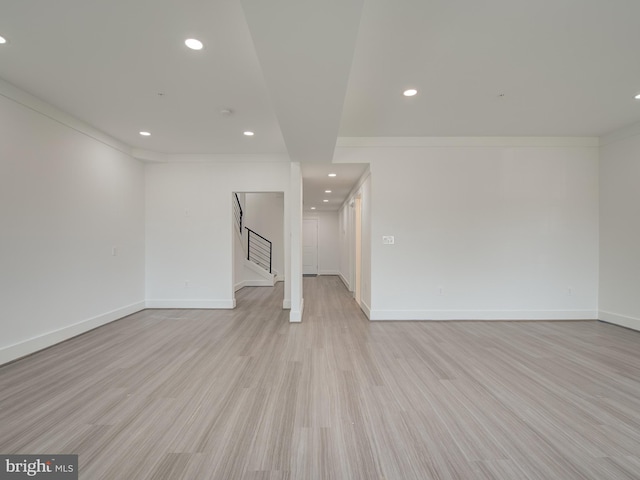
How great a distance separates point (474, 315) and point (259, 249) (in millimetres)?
6537

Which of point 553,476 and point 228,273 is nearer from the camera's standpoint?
point 553,476

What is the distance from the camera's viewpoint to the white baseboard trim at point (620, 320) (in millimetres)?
3924

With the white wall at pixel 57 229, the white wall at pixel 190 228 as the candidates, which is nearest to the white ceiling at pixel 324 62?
the white wall at pixel 57 229

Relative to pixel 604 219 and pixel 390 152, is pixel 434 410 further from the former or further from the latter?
pixel 604 219

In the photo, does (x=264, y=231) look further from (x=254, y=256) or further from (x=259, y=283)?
(x=259, y=283)

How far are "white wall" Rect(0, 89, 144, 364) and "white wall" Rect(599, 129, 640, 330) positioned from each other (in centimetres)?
777

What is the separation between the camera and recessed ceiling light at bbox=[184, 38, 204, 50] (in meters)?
2.17

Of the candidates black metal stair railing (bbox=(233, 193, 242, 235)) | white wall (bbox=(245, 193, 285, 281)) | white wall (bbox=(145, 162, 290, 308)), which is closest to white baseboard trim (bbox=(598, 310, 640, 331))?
white wall (bbox=(145, 162, 290, 308))

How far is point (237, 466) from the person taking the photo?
1513 millimetres

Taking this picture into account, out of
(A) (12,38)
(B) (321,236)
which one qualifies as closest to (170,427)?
(A) (12,38)

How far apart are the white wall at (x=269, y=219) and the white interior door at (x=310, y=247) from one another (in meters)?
2.10

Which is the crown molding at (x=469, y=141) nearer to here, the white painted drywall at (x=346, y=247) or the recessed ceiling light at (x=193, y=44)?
the recessed ceiling light at (x=193, y=44)

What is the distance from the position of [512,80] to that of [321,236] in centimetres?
882

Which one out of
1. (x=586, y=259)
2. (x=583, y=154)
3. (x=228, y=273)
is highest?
(x=583, y=154)
